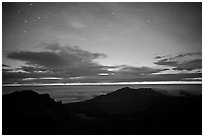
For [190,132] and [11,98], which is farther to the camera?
[11,98]

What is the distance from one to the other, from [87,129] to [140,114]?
1.02 meters

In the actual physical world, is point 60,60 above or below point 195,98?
above

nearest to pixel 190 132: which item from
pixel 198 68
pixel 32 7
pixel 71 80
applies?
pixel 198 68

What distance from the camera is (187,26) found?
9.69ft

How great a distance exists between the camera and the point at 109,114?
3.00 metres

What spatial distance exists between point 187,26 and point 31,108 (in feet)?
10.7

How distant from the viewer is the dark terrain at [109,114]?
272cm

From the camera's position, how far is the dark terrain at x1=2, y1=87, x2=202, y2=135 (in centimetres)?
272

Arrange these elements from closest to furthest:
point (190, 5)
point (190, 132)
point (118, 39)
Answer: point (190, 132) → point (190, 5) → point (118, 39)

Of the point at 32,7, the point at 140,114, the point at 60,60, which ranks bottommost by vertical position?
the point at 140,114

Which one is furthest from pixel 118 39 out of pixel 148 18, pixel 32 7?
pixel 32 7

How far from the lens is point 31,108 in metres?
2.95

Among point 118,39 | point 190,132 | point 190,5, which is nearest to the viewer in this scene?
point 190,132

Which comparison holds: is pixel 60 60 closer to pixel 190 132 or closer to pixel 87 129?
pixel 87 129
